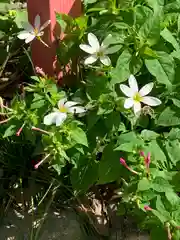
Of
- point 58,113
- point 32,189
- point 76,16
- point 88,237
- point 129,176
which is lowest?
point 88,237

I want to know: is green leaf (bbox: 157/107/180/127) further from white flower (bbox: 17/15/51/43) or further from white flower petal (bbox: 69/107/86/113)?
white flower (bbox: 17/15/51/43)

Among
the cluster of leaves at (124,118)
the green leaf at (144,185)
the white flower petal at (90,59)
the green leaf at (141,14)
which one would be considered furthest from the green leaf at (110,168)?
the green leaf at (141,14)

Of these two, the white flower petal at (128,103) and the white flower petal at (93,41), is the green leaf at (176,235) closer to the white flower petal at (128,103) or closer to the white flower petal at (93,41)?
the white flower petal at (128,103)

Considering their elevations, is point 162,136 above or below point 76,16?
below

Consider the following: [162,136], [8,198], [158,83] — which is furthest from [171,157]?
[8,198]

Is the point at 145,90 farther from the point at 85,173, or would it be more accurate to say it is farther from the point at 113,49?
the point at 85,173

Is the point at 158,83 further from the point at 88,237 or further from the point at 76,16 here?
the point at 88,237

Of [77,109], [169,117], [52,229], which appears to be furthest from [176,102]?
[52,229]
